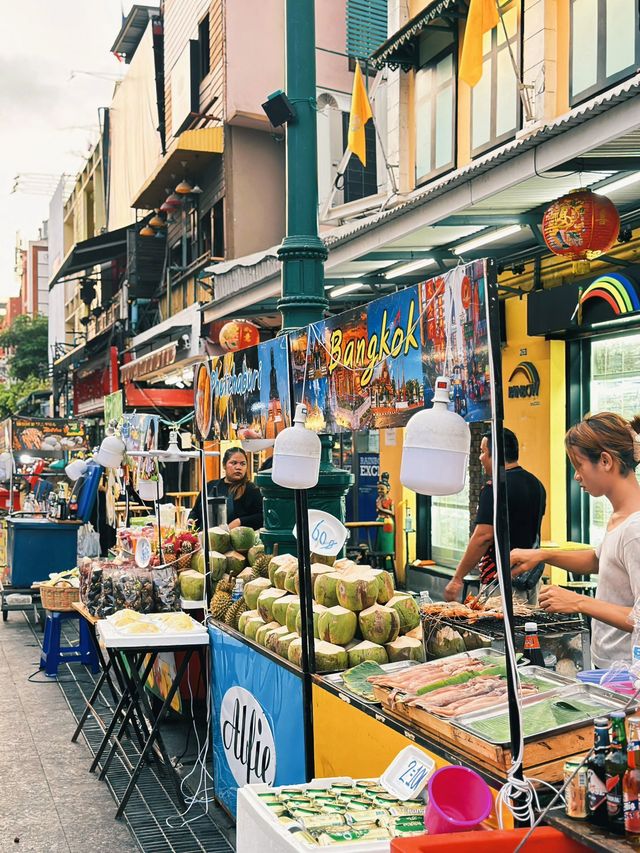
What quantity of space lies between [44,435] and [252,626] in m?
14.3

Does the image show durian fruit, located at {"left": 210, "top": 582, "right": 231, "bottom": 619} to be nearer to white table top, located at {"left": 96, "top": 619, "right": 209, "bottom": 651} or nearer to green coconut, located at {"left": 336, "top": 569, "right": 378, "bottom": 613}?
white table top, located at {"left": 96, "top": 619, "right": 209, "bottom": 651}

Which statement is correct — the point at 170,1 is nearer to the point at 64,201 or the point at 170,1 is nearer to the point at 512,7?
the point at 512,7

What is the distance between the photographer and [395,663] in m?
4.46

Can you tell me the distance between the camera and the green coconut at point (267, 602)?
17.4 feet

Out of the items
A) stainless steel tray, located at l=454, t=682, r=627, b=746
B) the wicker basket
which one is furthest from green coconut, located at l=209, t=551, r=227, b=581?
stainless steel tray, located at l=454, t=682, r=627, b=746

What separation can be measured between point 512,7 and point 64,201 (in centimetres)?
4193

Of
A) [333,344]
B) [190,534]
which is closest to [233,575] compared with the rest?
[190,534]

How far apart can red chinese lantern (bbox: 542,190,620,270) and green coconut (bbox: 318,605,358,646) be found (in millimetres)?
4084

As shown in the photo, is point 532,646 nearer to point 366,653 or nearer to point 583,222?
point 366,653

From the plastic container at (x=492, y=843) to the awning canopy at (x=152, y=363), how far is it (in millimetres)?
15796

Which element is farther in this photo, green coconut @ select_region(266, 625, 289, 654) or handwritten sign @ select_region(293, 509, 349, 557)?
green coconut @ select_region(266, 625, 289, 654)

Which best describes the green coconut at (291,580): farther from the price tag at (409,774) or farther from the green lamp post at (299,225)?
the price tag at (409,774)

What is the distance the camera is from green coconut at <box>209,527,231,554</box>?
6711 mm

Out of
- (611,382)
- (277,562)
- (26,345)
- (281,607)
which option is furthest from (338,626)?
(26,345)
